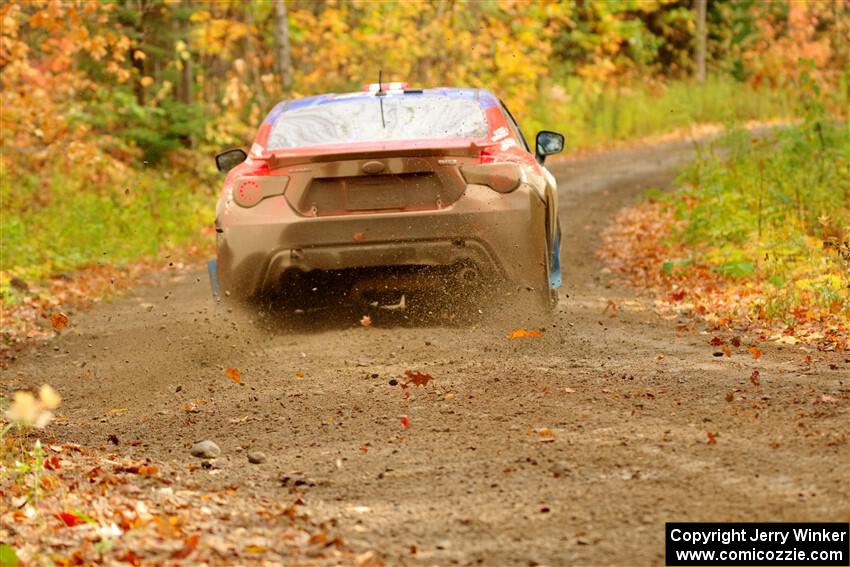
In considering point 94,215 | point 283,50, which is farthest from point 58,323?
point 283,50

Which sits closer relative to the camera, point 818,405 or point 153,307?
point 818,405

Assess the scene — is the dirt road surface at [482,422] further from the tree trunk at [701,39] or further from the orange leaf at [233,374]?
the tree trunk at [701,39]

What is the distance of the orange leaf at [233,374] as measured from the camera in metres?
7.80

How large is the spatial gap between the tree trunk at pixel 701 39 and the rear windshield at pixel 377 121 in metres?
32.3

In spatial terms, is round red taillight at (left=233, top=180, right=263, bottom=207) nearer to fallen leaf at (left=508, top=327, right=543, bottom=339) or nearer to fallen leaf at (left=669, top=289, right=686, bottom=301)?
fallen leaf at (left=508, top=327, right=543, bottom=339)

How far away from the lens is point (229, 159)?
9.42 metres

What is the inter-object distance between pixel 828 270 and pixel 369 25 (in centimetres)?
1721

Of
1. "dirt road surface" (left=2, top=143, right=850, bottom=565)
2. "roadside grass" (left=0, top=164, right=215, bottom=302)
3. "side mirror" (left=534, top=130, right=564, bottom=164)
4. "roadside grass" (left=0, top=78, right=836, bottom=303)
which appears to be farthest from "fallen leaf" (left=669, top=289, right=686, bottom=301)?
"roadside grass" (left=0, top=164, right=215, bottom=302)

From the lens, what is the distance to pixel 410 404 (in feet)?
22.2

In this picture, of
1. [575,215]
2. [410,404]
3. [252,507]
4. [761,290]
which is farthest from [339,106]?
[575,215]

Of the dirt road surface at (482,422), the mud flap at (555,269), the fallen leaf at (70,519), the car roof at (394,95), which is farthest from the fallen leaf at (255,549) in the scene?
Answer: the car roof at (394,95)

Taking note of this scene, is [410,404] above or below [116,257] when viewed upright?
above

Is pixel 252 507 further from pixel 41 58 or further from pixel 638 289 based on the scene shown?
pixel 41 58

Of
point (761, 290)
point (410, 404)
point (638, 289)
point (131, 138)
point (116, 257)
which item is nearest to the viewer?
point (410, 404)
